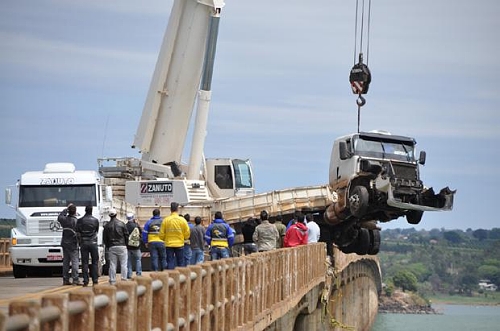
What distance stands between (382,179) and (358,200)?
117 cm

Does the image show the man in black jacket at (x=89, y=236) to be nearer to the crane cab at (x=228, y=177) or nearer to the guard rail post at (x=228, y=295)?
the guard rail post at (x=228, y=295)

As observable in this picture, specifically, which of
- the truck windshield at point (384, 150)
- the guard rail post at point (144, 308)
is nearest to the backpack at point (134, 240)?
the truck windshield at point (384, 150)

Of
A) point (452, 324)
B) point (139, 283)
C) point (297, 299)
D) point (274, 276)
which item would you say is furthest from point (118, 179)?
point (452, 324)

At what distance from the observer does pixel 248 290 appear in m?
20.7

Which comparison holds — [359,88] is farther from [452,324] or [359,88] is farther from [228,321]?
[452,324]

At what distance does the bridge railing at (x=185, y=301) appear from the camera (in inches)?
345

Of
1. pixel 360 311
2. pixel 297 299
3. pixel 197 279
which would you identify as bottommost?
pixel 360 311

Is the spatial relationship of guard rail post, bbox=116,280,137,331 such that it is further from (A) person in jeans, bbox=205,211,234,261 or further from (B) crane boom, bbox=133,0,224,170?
(B) crane boom, bbox=133,0,224,170

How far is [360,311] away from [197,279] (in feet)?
244

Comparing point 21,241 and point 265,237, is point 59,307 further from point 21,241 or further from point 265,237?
point 21,241

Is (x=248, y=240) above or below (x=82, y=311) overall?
below

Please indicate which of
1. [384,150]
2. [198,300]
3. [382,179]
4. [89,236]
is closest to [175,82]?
[384,150]

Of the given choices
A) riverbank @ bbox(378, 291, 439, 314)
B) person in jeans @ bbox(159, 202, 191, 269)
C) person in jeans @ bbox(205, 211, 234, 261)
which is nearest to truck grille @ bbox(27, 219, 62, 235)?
person in jeans @ bbox(205, 211, 234, 261)

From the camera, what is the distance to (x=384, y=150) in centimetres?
4009
